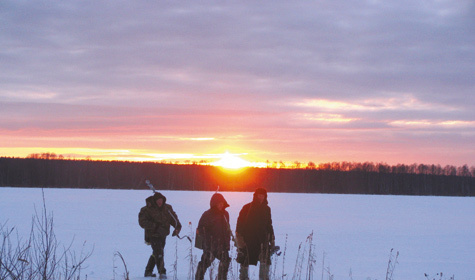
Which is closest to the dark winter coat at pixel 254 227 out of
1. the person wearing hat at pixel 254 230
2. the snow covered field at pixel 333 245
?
the person wearing hat at pixel 254 230

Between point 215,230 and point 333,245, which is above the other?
point 215,230

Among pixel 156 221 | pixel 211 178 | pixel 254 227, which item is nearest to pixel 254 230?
pixel 254 227

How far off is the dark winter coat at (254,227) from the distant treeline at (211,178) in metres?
70.7

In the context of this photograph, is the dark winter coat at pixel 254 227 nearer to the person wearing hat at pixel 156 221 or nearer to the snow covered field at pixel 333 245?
the snow covered field at pixel 333 245

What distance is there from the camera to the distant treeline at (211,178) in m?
80.2

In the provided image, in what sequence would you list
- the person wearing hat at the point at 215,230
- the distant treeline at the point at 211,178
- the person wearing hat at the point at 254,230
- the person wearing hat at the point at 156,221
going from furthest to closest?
the distant treeline at the point at 211,178 < the person wearing hat at the point at 156,221 < the person wearing hat at the point at 254,230 < the person wearing hat at the point at 215,230

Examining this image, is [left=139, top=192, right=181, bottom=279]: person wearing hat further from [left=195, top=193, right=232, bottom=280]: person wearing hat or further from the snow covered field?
[left=195, top=193, right=232, bottom=280]: person wearing hat

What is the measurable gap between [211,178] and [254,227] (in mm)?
83749

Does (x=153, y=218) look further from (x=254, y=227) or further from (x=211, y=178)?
(x=211, y=178)

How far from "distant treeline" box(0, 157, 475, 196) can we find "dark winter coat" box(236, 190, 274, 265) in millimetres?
70658

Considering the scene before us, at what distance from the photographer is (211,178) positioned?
9088cm

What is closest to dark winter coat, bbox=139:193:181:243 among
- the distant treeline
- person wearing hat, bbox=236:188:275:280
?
person wearing hat, bbox=236:188:275:280

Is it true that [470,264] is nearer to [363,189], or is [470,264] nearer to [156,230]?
[156,230]

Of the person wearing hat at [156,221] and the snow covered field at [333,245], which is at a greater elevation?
the person wearing hat at [156,221]
